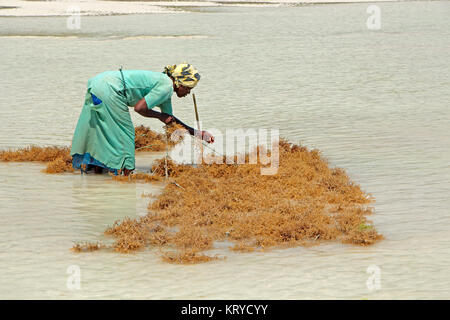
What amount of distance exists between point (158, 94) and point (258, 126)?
3967mm

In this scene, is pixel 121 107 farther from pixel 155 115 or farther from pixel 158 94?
pixel 158 94

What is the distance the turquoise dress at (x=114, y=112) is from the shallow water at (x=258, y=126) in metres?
0.31

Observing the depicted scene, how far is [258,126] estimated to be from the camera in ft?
36.1

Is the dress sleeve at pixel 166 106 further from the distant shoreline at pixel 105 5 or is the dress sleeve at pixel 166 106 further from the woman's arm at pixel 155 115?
the distant shoreline at pixel 105 5

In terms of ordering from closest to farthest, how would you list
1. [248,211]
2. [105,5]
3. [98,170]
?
1. [248,211]
2. [98,170]
3. [105,5]

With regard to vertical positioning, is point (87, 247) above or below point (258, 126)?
below

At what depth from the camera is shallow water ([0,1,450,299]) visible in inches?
201

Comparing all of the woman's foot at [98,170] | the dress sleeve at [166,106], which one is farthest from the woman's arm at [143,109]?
the woman's foot at [98,170]

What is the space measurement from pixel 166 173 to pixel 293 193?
4.42 ft

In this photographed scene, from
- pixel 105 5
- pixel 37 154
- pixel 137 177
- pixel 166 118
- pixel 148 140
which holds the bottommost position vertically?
pixel 137 177

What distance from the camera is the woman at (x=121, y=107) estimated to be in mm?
7258

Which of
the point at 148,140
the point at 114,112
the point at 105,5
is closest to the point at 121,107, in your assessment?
the point at 114,112

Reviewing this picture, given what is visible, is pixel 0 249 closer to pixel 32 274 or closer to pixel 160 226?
pixel 32 274

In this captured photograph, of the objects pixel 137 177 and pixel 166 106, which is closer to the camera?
pixel 166 106
